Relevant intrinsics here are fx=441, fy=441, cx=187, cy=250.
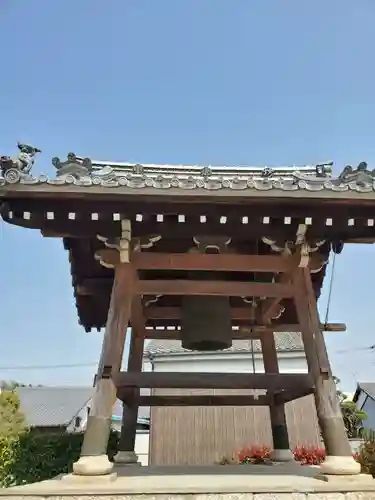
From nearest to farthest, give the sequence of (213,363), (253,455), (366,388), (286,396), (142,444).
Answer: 1. (286,396)
2. (253,455)
3. (213,363)
4. (142,444)
5. (366,388)

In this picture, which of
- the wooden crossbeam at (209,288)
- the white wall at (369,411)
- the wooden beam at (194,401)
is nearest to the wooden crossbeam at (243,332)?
the wooden beam at (194,401)

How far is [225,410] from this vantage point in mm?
14266

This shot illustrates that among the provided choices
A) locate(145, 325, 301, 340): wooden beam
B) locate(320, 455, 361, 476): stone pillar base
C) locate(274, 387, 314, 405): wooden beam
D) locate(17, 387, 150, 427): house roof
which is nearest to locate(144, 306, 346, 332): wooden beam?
locate(145, 325, 301, 340): wooden beam

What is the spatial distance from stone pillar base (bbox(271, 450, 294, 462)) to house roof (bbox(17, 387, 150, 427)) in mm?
→ 16621

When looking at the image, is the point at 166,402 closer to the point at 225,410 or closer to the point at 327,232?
the point at 327,232

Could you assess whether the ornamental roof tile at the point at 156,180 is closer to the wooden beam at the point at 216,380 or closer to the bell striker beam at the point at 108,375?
the bell striker beam at the point at 108,375

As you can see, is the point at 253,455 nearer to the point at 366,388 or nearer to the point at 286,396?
the point at 286,396

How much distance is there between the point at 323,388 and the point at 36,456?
8728 millimetres

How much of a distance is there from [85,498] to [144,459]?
1399 cm

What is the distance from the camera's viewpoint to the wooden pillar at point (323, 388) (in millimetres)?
4242

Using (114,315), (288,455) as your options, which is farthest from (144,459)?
(114,315)

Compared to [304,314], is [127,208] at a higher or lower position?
higher

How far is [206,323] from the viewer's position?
18.5ft

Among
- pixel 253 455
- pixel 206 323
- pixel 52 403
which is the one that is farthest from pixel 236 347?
pixel 52 403
